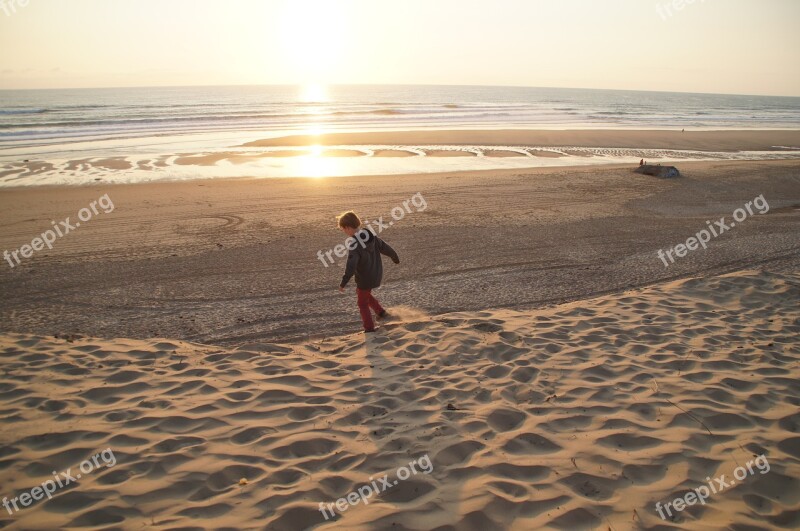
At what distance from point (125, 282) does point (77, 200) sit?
7.60m

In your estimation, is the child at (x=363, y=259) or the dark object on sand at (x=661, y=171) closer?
the child at (x=363, y=259)

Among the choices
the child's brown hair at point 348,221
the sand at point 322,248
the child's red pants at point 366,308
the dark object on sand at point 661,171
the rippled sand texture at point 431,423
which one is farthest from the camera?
the dark object on sand at point 661,171

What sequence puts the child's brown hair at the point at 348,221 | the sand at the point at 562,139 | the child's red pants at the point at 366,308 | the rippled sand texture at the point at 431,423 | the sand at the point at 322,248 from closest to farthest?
the rippled sand texture at the point at 431,423 < the child's brown hair at the point at 348,221 < the child's red pants at the point at 366,308 < the sand at the point at 322,248 < the sand at the point at 562,139

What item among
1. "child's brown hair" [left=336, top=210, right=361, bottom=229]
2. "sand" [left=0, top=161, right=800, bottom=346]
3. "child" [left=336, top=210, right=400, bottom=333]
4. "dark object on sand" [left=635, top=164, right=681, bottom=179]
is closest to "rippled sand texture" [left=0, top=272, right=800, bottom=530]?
"child" [left=336, top=210, right=400, bottom=333]

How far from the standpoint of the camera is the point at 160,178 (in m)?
17.4

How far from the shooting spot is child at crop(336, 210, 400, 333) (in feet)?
19.9

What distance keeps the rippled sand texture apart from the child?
538 mm

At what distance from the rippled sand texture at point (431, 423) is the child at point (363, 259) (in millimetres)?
538

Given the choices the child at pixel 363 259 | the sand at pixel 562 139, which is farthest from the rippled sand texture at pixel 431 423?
the sand at pixel 562 139

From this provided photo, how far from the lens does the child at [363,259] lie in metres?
6.07

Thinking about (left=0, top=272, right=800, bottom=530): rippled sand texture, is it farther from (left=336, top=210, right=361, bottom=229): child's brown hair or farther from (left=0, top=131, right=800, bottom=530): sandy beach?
(left=336, top=210, right=361, bottom=229): child's brown hair

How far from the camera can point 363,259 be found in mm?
6227

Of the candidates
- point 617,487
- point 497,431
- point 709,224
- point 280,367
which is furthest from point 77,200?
point 709,224

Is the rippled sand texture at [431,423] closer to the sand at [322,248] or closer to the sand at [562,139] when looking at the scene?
the sand at [322,248]
